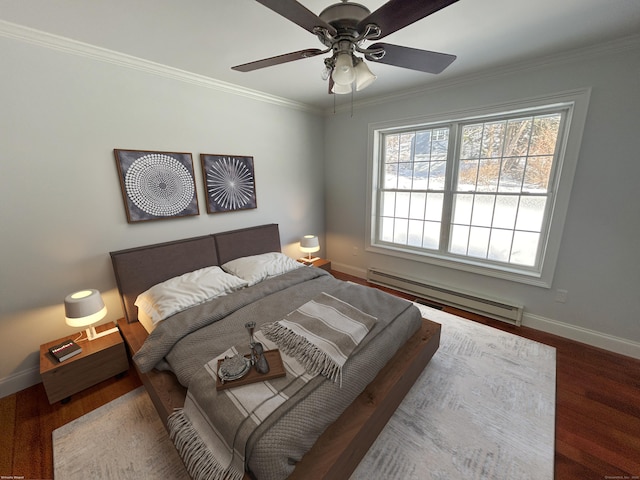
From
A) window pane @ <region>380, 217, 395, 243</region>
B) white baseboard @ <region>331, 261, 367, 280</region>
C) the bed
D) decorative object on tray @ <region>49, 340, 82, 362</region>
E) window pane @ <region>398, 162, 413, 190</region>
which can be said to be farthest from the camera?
white baseboard @ <region>331, 261, 367, 280</region>

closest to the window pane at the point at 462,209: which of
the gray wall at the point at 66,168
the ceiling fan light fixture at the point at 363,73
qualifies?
the ceiling fan light fixture at the point at 363,73

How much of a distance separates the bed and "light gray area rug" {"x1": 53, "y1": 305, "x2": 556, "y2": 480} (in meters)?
0.15

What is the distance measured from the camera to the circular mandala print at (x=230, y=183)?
270cm

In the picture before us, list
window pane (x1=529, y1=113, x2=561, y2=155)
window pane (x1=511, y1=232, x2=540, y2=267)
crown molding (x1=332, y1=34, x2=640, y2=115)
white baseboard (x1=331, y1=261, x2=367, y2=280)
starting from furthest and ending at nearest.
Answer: white baseboard (x1=331, y1=261, x2=367, y2=280) < window pane (x1=511, y1=232, x2=540, y2=267) < window pane (x1=529, y1=113, x2=561, y2=155) < crown molding (x1=332, y1=34, x2=640, y2=115)

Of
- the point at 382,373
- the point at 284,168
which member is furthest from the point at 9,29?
the point at 382,373

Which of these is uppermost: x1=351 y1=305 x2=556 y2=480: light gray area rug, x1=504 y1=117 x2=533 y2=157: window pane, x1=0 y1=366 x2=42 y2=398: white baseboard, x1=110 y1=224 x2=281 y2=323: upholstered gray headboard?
x1=504 y1=117 x2=533 y2=157: window pane

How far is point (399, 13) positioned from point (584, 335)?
10.2 feet

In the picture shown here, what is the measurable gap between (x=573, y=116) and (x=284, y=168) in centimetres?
294

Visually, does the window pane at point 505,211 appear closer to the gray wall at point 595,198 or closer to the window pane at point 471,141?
the gray wall at point 595,198

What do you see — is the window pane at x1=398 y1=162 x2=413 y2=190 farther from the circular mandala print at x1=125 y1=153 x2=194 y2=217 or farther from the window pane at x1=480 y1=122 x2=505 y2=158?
the circular mandala print at x1=125 y1=153 x2=194 y2=217

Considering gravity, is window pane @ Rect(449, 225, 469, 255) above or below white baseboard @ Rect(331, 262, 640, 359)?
above

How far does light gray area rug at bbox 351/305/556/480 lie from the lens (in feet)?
4.49

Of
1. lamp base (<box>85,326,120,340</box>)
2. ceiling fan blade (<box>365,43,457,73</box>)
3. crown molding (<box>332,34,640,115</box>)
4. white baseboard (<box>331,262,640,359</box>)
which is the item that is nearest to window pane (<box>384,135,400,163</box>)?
crown molding (<box>332,34,640,115</box>)

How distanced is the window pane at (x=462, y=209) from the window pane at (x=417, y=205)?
385mm
